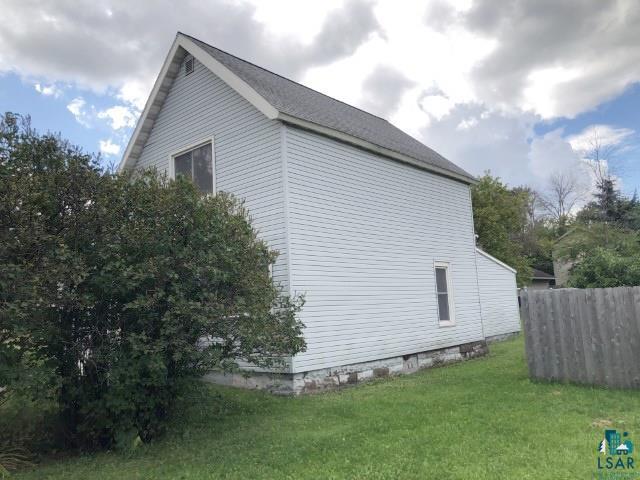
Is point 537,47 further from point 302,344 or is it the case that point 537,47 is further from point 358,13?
point 302,344

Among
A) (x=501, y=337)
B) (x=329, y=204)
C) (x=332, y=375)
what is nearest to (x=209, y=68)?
(x=329, y=204)

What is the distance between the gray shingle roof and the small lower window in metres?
2.98

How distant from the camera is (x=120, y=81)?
1306 cm

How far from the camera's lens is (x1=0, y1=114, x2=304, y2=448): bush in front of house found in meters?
5.05

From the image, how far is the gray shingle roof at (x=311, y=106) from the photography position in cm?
1004

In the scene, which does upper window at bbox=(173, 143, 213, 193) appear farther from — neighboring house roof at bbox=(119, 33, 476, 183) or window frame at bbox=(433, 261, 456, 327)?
window frame at bbox=(433, 261, 456, 327)

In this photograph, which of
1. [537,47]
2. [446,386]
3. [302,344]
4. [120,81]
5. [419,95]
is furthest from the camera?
[419,95]

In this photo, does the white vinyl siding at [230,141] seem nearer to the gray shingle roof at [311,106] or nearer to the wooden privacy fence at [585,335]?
the gray shingle roof at [311,106]

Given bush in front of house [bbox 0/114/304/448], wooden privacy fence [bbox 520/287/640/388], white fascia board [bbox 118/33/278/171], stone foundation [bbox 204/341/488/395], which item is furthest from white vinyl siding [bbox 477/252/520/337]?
bush in front of house [bbox 0/114/304/448]

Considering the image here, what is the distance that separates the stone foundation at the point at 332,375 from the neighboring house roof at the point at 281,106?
501cm

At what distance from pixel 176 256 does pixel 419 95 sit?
51.6 ft

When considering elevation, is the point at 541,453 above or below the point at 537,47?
below

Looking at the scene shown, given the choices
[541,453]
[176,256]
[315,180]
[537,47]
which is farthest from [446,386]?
[537,47]

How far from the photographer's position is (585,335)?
7906mm
